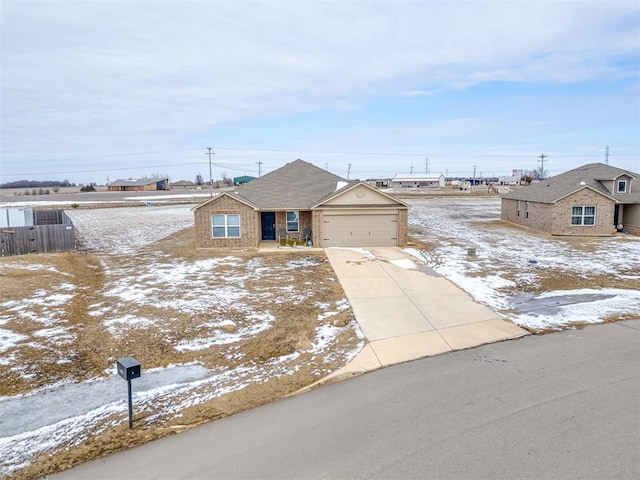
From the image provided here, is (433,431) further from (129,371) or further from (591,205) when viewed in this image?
(591,205)

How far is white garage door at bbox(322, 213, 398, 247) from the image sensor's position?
26344 mm

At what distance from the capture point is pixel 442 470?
230 inches

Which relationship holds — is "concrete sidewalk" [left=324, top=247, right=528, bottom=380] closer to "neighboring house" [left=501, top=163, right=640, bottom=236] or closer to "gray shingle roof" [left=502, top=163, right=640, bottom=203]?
"neighboring house" [left=501, top=163, right=640, bottom=236]

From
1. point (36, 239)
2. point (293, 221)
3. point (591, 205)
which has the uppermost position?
point (591, 205)

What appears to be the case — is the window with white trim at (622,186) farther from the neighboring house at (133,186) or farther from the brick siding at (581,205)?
the neighboring house at (133,186)

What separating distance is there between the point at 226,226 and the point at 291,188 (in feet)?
18.2

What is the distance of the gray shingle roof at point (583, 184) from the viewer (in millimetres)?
31223

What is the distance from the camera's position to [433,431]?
269 inches

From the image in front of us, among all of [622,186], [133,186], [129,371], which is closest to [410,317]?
[129,371]

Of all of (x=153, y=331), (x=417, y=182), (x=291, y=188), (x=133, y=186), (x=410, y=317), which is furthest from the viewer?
(x=417, y=182)

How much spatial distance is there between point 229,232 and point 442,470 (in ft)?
70.6

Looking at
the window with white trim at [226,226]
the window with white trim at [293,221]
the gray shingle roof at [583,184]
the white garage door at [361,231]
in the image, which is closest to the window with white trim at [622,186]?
the gray shingle roof at [583,184]

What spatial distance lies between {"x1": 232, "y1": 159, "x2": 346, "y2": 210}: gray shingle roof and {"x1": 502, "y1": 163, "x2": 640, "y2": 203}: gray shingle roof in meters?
15.6

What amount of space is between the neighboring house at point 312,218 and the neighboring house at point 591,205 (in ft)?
40.6
